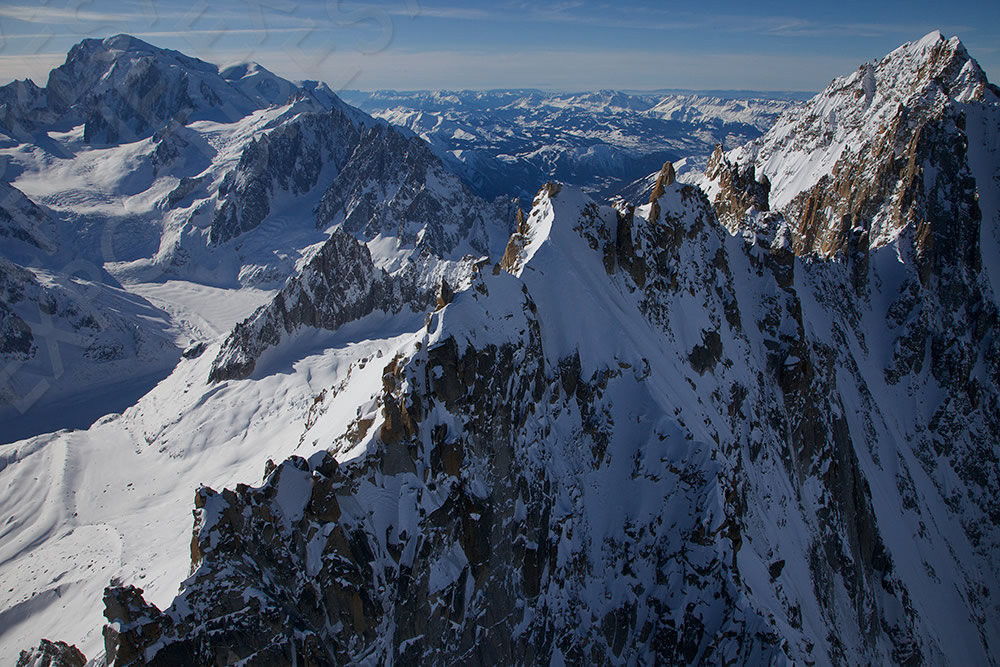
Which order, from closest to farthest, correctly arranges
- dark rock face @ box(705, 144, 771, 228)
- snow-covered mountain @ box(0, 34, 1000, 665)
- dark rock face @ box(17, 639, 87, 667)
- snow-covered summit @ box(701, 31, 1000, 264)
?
1. snow-covered mountain @ box(0, 34, 1000, 665)
2. dark rock face @ box(17, 639, 87, 667)
3. dark rock face @ box(705, 144, 771, 228)
4. snow-covered summit @ box(701, 31, 1000, 264)

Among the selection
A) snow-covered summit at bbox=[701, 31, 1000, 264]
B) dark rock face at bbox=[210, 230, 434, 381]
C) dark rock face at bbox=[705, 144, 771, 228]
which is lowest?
dark rock face at bbox=[210, 230, 434, 381]

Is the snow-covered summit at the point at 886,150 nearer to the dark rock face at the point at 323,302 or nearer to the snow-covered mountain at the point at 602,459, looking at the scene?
the snow-covered mountain at the point at 602,459

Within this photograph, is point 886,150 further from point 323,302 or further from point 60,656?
point 60,656

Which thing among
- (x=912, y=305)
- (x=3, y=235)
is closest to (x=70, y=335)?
(x=3, y=235)

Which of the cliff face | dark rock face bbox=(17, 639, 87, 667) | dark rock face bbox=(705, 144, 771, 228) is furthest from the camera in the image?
dark rock face bbox=(705, 144, 771, 228)

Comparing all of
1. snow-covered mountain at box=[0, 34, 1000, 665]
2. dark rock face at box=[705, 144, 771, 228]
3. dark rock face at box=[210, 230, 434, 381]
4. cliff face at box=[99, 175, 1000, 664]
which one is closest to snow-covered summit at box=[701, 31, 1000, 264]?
snow-covered mountain at box=[0, 34, 1000, 665]

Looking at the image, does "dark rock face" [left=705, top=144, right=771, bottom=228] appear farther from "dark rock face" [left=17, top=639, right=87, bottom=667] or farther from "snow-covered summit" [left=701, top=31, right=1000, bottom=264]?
"dark rock face" [left=17, top=639, right=87, bottom=667]

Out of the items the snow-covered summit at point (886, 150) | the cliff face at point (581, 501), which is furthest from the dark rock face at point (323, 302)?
the snow-covered summit at point (886, 150)
